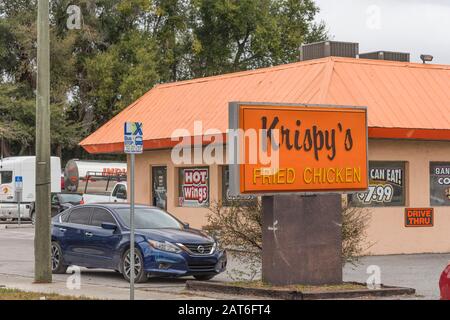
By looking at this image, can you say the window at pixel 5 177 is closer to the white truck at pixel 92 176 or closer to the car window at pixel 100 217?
the white truck at pixel 92 176

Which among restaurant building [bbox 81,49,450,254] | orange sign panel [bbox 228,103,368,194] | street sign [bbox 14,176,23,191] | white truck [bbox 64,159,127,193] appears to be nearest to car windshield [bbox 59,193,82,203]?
white truck [bbox 64,159,127,193]

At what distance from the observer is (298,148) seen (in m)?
17.6

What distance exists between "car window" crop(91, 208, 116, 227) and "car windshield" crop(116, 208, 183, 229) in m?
0.22

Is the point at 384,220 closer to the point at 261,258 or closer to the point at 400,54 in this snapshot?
the point at 400,54

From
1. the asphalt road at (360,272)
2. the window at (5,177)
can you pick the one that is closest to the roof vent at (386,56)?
the asphalt road at (360,272)

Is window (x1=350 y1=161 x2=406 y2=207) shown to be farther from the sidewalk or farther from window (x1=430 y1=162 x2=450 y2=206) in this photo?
the sidewalk

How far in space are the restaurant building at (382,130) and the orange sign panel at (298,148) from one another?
8740mm

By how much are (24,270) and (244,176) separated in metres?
8.09

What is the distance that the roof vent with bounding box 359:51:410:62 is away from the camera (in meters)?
33.3

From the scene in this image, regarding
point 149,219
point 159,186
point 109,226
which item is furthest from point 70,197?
point 109,226

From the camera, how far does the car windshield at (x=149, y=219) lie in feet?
70.1

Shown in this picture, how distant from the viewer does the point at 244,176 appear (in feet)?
56.2

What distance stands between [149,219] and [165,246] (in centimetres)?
181
